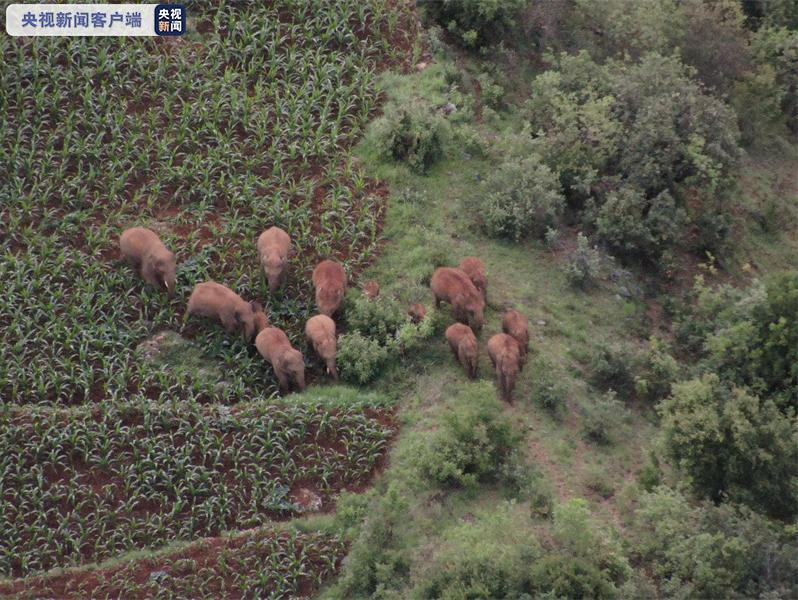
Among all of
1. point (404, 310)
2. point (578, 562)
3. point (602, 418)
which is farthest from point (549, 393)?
point (578, 562)

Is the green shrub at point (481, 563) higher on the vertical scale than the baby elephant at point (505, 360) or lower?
lower

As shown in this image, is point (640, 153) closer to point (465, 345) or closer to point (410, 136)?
point (410, 136)

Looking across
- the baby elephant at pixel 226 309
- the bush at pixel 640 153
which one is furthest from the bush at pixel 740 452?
the baby elephant at pixel 226 309

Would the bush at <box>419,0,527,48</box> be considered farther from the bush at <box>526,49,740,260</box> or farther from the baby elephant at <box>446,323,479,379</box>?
the baby elephant at <box>446,323,479,379</box>

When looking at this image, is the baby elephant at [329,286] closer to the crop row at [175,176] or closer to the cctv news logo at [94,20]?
the crop row at [175,176]

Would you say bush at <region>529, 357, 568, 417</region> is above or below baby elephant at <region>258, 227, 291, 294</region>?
below

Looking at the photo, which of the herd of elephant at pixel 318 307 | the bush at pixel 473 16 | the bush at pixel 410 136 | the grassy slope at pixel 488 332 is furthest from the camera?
the bush at pixel 473 16

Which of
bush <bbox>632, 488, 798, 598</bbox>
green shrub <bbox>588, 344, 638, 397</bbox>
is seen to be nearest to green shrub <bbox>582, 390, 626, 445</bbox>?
green shrub <bbox>588, 344, 638, 397</bbox>
